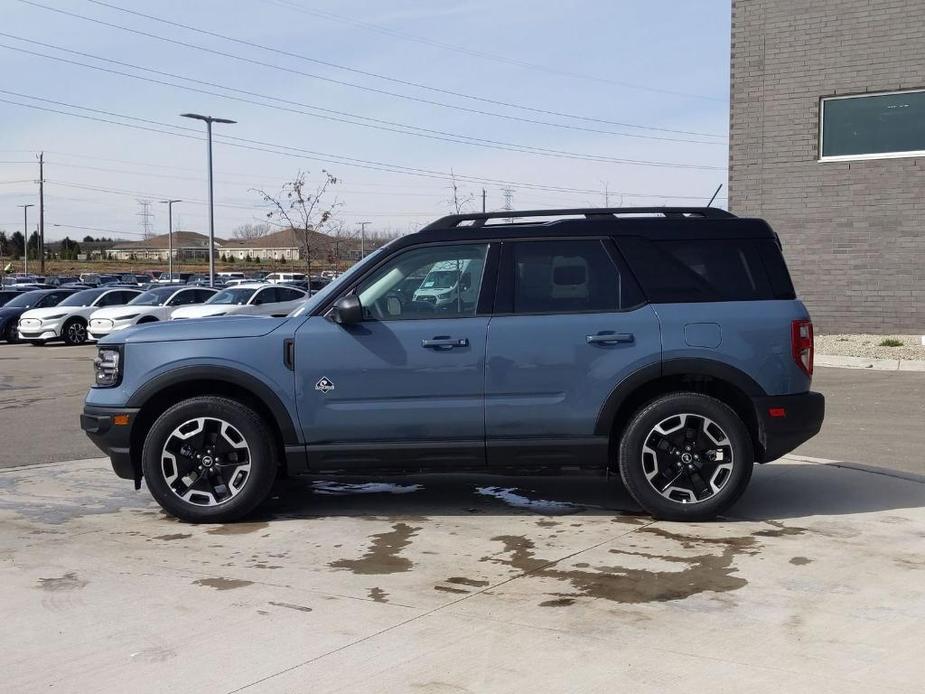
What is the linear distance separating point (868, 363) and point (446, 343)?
12439 mm

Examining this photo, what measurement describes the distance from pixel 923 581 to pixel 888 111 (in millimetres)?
16918

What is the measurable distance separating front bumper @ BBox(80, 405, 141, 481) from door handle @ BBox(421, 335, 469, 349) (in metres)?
1.92

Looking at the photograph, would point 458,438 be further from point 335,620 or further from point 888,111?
point 888,111

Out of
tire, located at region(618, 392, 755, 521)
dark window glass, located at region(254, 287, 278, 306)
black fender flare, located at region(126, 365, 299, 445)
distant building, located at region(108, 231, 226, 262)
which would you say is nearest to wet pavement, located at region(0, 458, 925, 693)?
tire, located at region(618, 392, 755, 521)

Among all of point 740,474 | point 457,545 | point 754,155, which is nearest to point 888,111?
point 754,155

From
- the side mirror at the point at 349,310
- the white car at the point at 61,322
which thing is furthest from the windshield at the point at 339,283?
the white car at the point at 61,322

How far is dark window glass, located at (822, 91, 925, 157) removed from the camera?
67.1 ft

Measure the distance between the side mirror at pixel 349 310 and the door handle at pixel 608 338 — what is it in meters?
1.43

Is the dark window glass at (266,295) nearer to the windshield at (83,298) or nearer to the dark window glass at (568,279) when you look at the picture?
the windshield at (83,298)

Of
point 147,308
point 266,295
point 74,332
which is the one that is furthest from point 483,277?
point 74,332

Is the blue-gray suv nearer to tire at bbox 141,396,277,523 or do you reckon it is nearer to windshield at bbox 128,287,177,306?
tire at bbox 141,396,277,523

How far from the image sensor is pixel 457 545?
6434mm

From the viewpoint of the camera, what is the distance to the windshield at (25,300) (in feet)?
104

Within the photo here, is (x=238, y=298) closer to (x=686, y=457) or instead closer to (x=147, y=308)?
(x=147, y=308)
